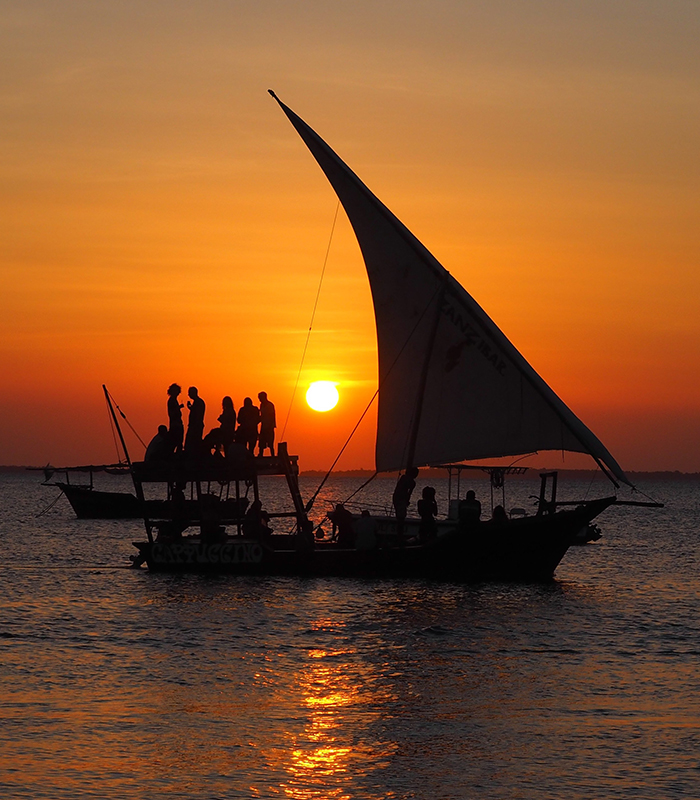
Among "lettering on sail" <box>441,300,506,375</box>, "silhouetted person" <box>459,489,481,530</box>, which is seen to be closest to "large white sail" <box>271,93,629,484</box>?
"lettering on sail" <box>441,300,506,375</box>

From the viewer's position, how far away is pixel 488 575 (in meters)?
34.8

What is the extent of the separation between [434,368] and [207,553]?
29.3ft

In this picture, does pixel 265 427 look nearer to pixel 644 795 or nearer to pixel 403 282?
pixel 403 282

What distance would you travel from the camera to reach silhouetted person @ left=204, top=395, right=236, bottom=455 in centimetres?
3528

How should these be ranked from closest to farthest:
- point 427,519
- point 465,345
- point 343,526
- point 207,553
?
1. point 427,519
2. point 465,345
3. point 207,553
4. point 343,526

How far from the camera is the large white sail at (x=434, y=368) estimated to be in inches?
1323

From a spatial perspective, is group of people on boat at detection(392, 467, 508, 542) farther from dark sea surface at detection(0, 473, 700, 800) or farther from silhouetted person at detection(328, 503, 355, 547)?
silhouetted person at detection(328, 503, 355, 547)

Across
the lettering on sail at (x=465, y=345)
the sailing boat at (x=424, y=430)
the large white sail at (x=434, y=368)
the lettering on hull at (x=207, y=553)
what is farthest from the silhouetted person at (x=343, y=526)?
the lettering on sail at (x=465, y=345)

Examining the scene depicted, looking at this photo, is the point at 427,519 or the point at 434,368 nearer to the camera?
the point at 427,519

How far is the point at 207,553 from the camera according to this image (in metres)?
35.3

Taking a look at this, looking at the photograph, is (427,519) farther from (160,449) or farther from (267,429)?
(160,449)

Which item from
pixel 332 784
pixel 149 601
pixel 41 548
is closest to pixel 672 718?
pixel 332 784

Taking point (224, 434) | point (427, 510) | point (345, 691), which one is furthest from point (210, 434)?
point (345, 691)

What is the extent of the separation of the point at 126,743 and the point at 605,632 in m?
15.5
